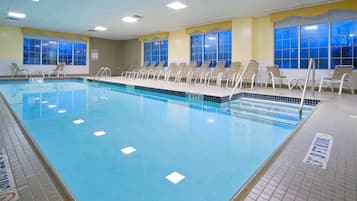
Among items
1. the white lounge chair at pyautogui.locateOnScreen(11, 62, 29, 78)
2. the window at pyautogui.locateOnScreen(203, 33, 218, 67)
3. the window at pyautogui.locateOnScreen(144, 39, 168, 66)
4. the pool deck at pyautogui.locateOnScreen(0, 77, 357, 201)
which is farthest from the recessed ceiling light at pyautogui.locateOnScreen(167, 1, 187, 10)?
the white lounge chair at pyautogui.locateOnScreen(11, 62, 29, 78)

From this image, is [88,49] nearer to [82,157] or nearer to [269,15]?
[269,15]

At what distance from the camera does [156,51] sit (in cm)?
1262

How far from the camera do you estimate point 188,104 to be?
5.36m

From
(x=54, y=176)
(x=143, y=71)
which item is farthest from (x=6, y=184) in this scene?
(x=143, y=71)

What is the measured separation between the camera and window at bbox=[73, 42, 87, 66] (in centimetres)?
1341

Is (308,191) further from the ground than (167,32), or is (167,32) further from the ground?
(167,32)

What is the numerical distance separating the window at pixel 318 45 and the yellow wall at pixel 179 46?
4058mm

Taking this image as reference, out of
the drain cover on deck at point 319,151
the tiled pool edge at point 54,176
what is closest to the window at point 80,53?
the tiled pool edge at point 54,176

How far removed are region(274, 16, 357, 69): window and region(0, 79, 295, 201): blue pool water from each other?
4484 millimetres

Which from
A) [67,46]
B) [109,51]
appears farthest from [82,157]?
[109,51]

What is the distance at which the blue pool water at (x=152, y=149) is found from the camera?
170cm

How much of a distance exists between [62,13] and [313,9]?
8.35 metres

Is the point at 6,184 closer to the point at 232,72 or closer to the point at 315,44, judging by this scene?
the point at 232,72

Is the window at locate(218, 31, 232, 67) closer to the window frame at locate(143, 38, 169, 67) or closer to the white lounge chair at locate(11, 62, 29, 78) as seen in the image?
Answer: the window frame at locate(143, 38, 169, 67)
